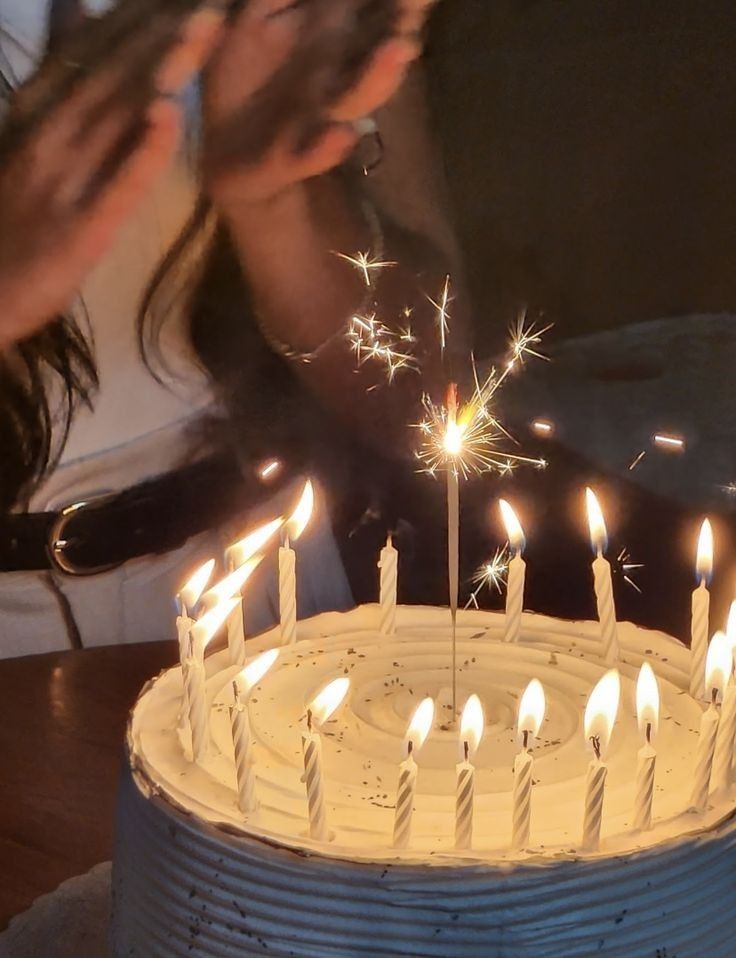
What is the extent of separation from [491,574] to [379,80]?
0.76 metres

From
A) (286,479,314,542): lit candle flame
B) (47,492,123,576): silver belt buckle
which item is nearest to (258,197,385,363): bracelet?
(47,492,123,576): silver belt buckle

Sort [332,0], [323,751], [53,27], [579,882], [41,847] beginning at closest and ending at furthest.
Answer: [579,882] → [323,751] → [41,847] → [53,27] → [332,0]

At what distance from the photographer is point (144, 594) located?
1.71 m

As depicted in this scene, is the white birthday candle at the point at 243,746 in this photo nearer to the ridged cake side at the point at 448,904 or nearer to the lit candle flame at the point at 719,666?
the ridged cake side at the point at 448,904

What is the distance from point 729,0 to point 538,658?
1.09m

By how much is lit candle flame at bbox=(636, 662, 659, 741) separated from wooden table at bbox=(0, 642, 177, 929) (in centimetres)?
57

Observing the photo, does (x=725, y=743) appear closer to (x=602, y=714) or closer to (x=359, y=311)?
(x=602, y=714)

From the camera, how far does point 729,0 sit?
1.54 meters

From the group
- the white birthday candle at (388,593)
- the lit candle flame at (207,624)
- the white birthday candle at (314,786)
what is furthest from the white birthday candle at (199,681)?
the white birthday candle at (388,593)

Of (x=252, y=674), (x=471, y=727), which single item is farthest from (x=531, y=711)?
(x=252, y=674)

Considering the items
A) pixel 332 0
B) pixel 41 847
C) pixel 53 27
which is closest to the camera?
pixel 41 847

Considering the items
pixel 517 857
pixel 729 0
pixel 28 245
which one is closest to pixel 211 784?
pixel 517 857

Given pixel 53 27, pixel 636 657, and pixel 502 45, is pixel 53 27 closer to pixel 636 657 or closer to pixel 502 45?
pixel 502 45

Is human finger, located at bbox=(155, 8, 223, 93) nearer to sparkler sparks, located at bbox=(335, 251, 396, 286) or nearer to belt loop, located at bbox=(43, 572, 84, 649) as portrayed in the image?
sparkler sparks, located at bbox=(335, 251, 396, 286)
